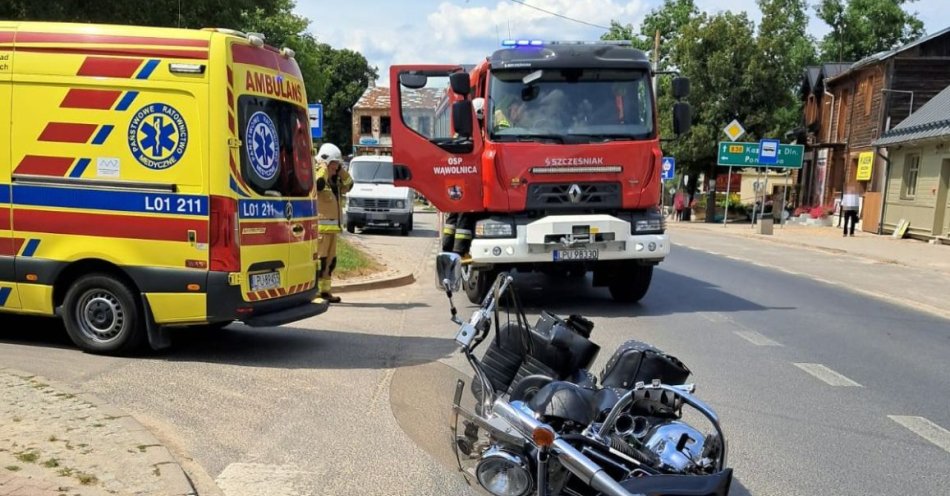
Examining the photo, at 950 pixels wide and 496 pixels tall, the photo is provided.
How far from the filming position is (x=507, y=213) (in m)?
9.48

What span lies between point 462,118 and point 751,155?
2677 centimetres

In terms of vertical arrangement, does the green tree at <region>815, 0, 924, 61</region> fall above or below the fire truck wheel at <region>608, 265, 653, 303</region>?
above

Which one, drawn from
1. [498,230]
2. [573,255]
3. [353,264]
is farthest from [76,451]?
[353,264]

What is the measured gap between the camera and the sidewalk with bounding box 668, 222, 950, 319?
1310 centimetres

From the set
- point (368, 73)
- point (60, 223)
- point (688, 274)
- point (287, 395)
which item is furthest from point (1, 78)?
point (368, 73)

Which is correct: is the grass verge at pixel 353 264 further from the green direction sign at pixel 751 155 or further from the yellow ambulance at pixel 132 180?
the green direction sign at pixel 751 155

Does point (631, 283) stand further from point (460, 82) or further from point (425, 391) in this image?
point (425, 391)

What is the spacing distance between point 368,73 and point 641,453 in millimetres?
83634

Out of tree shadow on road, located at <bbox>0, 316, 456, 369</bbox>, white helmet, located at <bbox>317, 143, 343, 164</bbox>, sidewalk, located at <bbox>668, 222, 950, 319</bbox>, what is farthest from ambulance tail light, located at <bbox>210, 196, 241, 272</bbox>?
sidewalk, located at <bbox>668, 222, 950, 319</bbox>

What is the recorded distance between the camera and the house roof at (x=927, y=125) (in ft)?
81.6

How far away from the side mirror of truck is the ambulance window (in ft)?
7.80

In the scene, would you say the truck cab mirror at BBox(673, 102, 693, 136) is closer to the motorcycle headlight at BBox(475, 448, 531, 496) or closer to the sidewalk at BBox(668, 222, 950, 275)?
the motorcycle headlight at BBox(475, 448, 531, 496)

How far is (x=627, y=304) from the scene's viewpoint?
34.8ft

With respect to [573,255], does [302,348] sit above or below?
below
